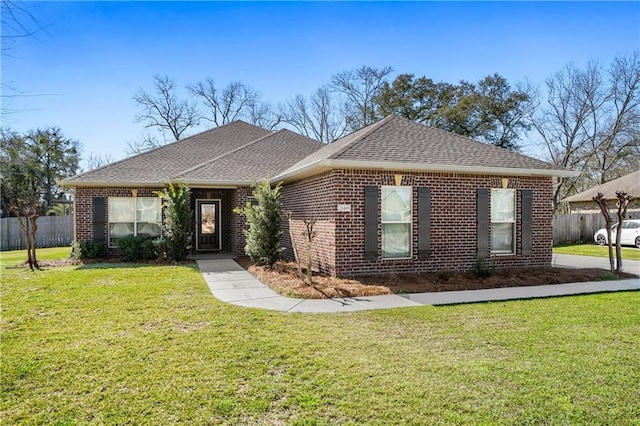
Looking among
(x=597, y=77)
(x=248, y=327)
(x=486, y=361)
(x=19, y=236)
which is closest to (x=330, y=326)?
(x=248, y=327)

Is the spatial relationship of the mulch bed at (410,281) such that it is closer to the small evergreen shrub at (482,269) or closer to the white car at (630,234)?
the small evergreen shrub at (482,269)

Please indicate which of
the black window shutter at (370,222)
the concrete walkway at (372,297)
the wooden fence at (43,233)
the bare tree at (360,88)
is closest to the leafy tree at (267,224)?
the concrete walkway at (372,297)

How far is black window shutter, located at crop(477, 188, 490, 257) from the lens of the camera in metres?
10.3

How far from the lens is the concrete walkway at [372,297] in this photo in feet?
23.4

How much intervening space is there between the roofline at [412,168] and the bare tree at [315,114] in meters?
25.7

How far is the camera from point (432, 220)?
32.7 feet

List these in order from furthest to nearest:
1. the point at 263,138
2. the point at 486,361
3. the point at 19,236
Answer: the point at 19,236, the point at 263,138, the point at 486,361

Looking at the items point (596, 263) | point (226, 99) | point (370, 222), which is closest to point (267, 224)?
point (370, 222)

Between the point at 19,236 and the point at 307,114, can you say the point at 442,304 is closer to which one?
the point at 19,236

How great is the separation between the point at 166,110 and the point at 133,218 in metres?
22.6

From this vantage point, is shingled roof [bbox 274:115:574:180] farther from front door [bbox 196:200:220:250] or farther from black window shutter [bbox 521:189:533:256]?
front door [bbox 196:200:220:250]

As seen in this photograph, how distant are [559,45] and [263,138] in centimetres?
1175

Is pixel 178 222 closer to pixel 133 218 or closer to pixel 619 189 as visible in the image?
pixel 133 218

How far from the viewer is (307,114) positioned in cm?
3684
